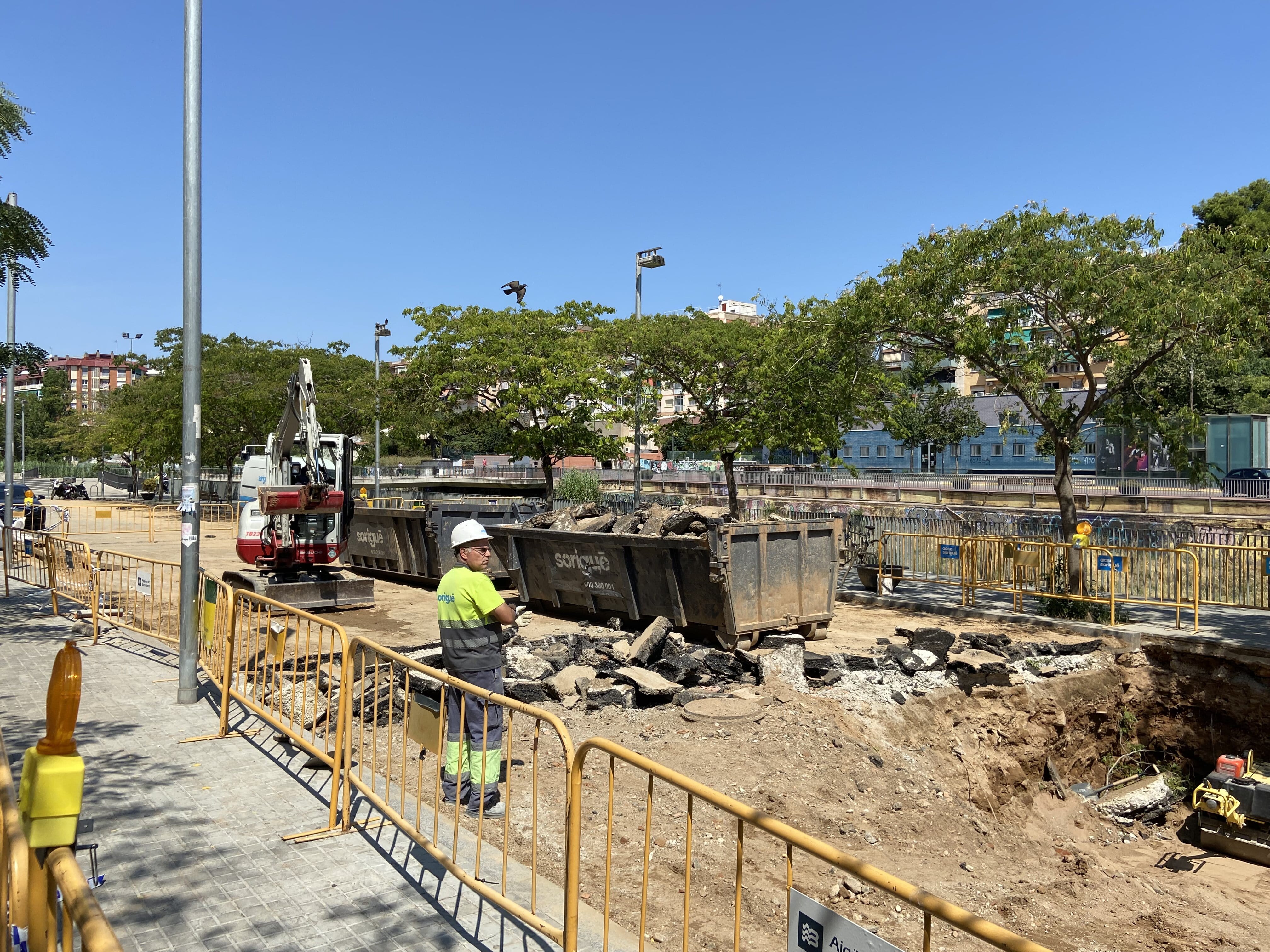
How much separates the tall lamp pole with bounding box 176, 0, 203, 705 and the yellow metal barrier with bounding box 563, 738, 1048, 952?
13.0ft

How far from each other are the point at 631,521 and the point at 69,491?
2188 inches

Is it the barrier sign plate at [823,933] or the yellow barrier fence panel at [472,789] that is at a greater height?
the barrier sign plate at [823,933]

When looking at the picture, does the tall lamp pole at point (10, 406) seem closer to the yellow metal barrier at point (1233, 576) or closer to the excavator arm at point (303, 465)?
the excavator arm at point (303, 465)

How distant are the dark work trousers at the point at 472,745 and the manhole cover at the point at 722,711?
10.6 ft

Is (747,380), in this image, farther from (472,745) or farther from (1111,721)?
(472,745)

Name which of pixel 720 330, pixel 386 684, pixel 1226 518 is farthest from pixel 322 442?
pixel 1226 518

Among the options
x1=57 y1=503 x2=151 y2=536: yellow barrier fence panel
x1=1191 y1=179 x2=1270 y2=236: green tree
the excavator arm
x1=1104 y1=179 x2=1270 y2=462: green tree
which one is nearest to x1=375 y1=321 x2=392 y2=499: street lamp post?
x1=57 y1=503 x2=151 y2=536: yellow barrier fence panel

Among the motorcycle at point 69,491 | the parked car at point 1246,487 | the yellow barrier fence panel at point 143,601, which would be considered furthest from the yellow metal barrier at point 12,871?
the motorcycle at point 69,491

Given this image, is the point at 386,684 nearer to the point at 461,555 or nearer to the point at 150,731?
the point at 150,731

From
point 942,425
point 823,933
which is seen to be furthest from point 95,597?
point 942,425

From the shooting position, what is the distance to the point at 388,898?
4.77 metres

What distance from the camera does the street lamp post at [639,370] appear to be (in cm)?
2344

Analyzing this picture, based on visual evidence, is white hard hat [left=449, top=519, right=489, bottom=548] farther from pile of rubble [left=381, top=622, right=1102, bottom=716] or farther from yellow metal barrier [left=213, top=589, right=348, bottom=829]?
pile of rubble [left=381, top=622, right=1102, bottom=716]

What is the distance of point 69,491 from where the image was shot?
56.5m
